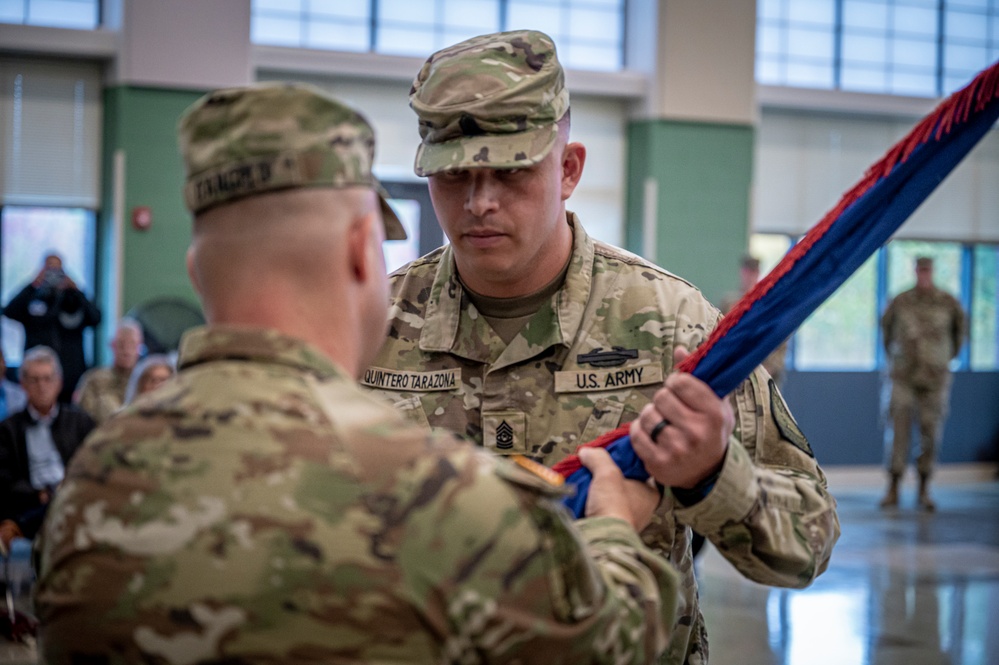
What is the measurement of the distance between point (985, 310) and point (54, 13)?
956 cm

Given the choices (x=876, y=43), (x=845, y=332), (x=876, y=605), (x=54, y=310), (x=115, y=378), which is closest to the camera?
(x=876, y=605)

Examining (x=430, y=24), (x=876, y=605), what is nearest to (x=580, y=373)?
(x=876, y=605)

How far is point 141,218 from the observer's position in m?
9.75

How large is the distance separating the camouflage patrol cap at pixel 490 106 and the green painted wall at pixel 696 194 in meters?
9.36

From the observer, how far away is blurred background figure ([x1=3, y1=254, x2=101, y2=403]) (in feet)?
29.8

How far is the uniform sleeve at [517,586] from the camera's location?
125 cm

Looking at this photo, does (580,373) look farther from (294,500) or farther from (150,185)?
(150,185)

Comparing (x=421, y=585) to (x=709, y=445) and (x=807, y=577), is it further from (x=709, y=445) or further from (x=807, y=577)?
(x=807, y=577)

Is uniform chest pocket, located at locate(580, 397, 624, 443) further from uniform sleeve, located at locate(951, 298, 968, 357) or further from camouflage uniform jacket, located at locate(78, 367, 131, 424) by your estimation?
uniform sleeve, located at locate(951, 298, 968, 357)

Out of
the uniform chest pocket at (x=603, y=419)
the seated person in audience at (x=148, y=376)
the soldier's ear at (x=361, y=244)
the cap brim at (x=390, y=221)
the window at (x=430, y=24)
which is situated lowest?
the seated person in audience at (x=148, y=376)

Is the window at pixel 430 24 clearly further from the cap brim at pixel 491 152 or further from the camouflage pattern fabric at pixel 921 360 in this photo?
the cap brim at pixel 491 152

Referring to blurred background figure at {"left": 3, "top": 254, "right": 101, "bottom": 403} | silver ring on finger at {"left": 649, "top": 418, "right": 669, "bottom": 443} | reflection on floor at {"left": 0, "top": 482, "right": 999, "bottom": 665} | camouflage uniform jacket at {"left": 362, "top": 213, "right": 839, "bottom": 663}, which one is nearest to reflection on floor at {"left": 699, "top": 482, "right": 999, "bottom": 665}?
reflection on floor at {"left": 0, "top": 482, "right": 999, "bottom": 665}

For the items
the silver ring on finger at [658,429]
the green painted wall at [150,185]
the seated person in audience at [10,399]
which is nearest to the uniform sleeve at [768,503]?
the silver ring on finger at [658,429]

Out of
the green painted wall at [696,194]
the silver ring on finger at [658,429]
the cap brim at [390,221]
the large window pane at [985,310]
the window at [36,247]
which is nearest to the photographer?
the cap brim at [390,221]
